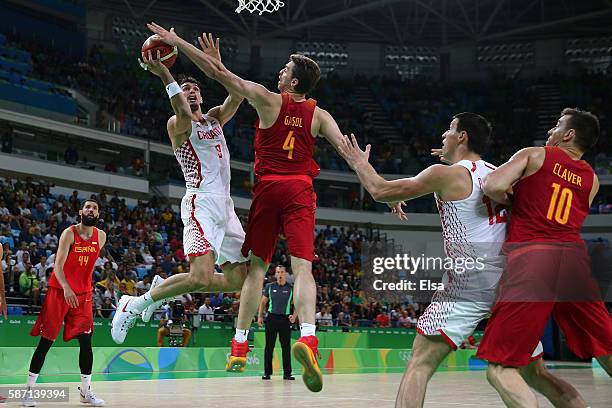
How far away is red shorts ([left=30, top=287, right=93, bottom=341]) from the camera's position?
1040cm

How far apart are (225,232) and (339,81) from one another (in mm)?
36458

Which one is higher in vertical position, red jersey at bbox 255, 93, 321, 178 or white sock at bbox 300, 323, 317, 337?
red jersey at bbox 255, 93, 321, 178

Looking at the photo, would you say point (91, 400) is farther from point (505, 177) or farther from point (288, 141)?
point (505, 177)

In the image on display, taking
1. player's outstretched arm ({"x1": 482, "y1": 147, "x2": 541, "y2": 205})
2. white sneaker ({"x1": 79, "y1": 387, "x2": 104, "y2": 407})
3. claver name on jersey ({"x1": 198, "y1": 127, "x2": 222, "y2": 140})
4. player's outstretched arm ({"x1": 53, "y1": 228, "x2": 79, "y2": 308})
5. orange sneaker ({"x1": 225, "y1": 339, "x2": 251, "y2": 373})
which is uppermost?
claver name on jersey ({"x1": 198, "y1": 127, "x2": 222, "y2": 140})

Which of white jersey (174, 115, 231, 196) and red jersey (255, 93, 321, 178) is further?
white jersey (174, 115, 231, 196)

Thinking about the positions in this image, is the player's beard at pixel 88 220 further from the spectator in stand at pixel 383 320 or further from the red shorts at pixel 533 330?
the spectator in stand at pixel 383 320

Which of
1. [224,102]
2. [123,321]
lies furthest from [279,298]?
[224,102]

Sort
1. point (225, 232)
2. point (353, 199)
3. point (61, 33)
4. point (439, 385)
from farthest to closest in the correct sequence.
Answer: point (353, 199) → point (61, 33) → point (439, 385) → point (225, 232)

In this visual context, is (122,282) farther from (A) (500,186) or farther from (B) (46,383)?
(A) (500,186)

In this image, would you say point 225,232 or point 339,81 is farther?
point 339,81

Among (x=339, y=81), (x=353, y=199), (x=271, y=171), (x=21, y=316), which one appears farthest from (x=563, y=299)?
(x=339, y=81)

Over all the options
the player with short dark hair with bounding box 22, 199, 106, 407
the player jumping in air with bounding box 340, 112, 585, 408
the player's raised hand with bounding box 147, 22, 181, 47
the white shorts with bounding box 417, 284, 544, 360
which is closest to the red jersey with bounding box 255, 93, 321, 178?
the player jumping in air with bounding box 340, 112, 585, 408

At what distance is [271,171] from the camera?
7.27 metres

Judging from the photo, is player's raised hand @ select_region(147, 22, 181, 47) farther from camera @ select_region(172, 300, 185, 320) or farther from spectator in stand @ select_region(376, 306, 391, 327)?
spectator in stand @ select_region(376, 306, 391, 327)
